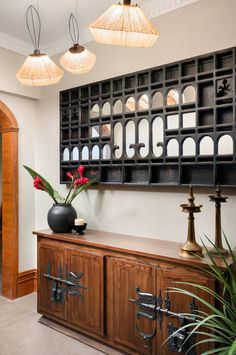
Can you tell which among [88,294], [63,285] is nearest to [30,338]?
[63,285]

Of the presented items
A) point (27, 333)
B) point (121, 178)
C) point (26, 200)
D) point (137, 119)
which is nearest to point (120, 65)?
point (137, 119)

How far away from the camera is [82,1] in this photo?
261cm

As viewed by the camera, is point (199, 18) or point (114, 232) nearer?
point (199, 18)

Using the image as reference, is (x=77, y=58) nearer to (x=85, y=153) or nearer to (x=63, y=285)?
(x=85, y=153)

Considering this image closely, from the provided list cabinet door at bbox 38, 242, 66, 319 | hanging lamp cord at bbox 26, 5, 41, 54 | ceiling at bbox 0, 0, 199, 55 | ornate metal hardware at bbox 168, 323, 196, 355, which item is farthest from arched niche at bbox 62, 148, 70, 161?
ornate metal hardware at bbox 168, 323, 196, 355

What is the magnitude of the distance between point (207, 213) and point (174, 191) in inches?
13.0

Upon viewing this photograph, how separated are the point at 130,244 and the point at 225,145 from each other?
1.06m

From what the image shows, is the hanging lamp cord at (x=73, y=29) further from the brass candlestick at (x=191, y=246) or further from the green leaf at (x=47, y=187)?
the brass candlestick at (x=191, y=246)

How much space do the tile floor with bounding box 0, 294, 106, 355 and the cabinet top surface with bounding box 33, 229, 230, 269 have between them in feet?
2.78

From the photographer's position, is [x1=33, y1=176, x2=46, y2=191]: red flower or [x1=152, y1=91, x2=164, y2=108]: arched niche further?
[x1=33, y1=176, x2=46, y2=191]: red flower

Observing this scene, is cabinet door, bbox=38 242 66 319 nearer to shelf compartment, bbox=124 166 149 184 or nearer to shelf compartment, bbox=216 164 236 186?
shelf compartment, bbox=124 166 149 184

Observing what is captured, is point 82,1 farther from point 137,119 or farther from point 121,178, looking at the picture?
point 121,178

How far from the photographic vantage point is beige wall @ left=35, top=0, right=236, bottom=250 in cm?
229

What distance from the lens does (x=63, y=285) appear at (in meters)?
2.74
